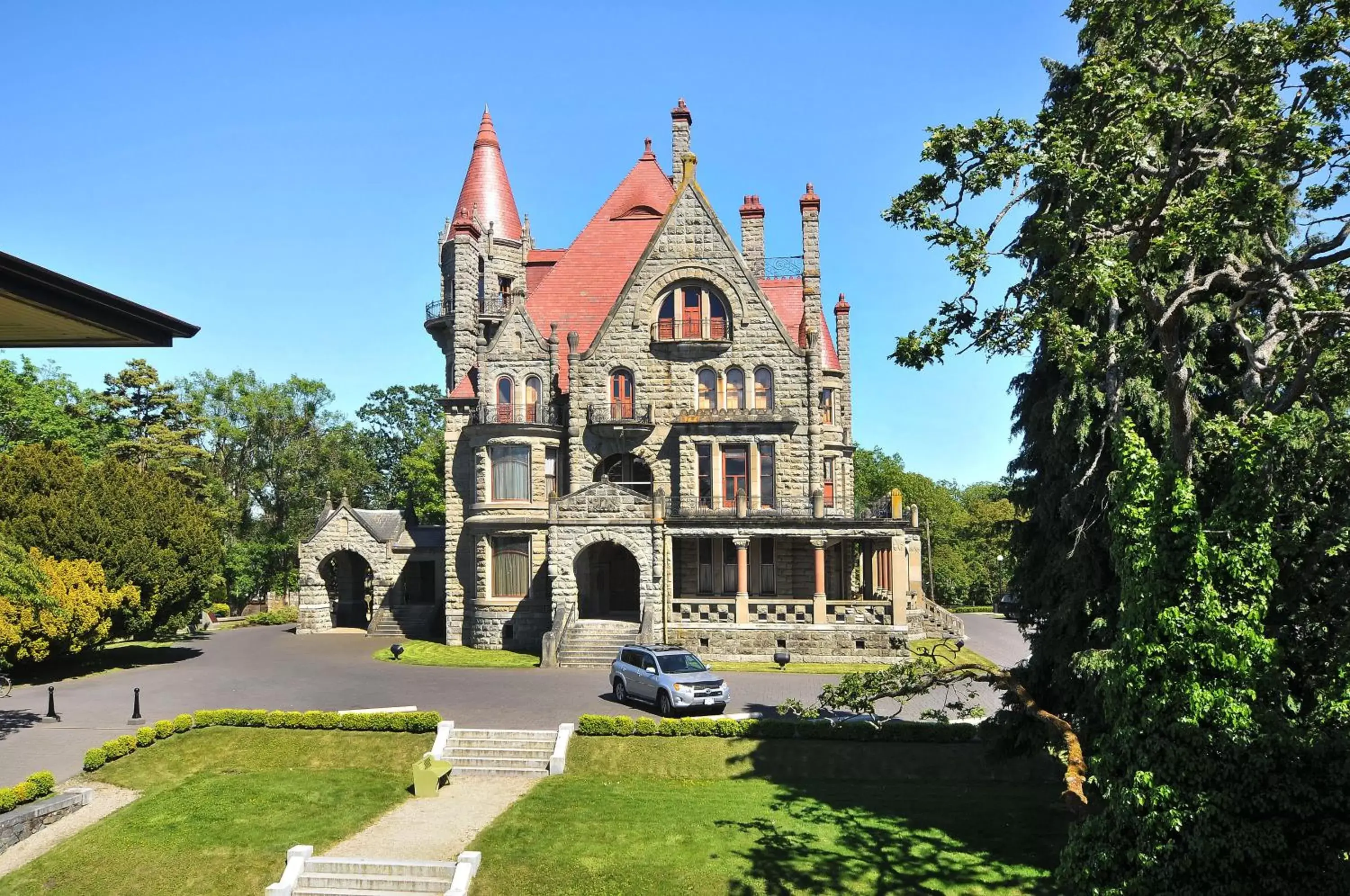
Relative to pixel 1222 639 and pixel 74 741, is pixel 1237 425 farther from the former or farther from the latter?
pixel 74 741

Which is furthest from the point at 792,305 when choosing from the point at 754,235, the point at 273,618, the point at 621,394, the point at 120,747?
the point at 273,618

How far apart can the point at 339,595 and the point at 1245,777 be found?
1905 inches

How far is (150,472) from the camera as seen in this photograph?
40531 millimetres

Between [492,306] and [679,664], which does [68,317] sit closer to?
[679,664]

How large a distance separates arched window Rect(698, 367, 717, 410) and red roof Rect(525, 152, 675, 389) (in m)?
5.43

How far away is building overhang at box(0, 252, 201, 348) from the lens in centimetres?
643

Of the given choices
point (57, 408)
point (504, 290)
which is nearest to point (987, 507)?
point (504, 290)

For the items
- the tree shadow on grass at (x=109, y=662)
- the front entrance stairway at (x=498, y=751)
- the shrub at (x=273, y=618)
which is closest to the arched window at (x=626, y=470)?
the front entrance stairway at (x=498, y=751)

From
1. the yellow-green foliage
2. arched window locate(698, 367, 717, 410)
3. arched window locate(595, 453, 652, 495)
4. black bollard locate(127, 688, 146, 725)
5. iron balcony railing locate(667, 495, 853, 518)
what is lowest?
black bollard locate(127, 688, 146, 725)

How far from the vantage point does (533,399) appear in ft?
135

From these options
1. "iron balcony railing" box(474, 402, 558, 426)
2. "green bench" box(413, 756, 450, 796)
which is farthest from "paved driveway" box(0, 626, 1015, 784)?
"iron balcony railing" box(474, 402, 558, 426)

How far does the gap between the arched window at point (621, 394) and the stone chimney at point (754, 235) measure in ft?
27.4

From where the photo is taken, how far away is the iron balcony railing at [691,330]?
131 ft

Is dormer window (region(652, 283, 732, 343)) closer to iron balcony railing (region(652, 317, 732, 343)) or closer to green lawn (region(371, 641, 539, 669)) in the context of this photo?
iron balcony railing (region(652, 317, 732, 343))
